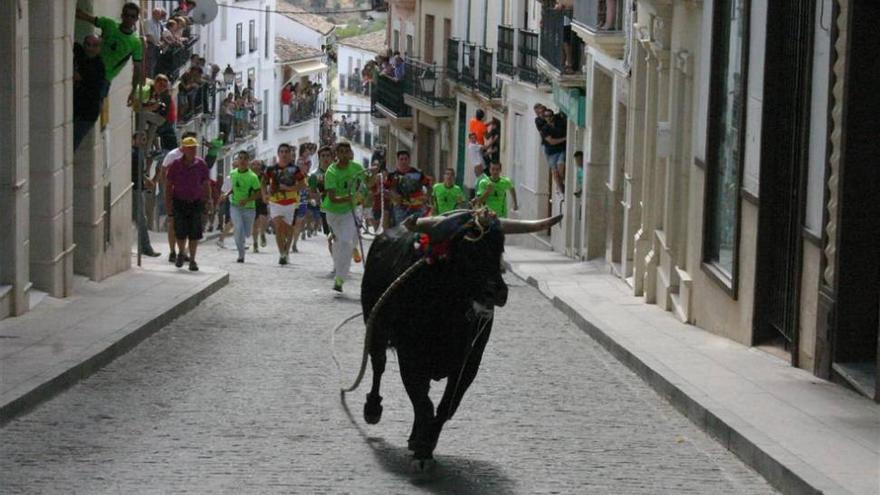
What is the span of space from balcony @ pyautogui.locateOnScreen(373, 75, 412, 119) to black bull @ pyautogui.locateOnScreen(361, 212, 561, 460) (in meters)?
42.8

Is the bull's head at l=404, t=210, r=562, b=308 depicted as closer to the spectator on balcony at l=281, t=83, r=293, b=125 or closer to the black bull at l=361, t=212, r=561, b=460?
the black bull at l=361, t=212, r=561, b=460

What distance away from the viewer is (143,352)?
14836 mm

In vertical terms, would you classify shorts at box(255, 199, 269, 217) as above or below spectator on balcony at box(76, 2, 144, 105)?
below

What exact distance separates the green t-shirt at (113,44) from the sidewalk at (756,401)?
5280 millimetres

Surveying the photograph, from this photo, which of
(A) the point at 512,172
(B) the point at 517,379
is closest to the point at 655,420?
(B) the point at 517,379

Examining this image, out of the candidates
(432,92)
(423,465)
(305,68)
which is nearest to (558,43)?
(432,92)

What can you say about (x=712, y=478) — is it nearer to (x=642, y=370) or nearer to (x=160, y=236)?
(x=642, y=370)

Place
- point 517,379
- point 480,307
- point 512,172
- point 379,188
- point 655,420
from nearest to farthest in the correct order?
point 480,307
point 655,420
point 517,379
point 379,188
point 512,172

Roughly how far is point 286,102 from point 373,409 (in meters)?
60.0

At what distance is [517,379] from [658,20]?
7.80 meters

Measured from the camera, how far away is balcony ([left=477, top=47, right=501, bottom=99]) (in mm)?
41594

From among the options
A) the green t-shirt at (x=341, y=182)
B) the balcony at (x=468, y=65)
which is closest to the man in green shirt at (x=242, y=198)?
the green t-shirt at (x=341, y=182)

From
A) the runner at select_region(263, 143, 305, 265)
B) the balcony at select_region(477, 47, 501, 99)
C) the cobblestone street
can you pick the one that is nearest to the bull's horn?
the cobblestone street

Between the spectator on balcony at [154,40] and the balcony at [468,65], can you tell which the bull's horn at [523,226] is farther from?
the balcony at [468,65]
